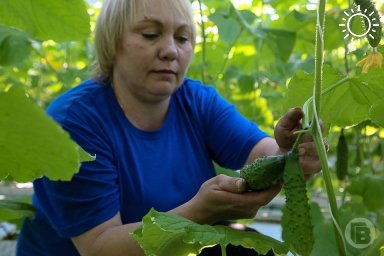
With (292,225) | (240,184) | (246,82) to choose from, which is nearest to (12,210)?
(240,184)

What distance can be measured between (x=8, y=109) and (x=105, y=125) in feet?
4.10

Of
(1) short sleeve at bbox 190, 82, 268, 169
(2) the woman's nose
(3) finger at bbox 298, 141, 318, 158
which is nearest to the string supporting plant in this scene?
(3) finger at bbox 298, 141, 318, 158

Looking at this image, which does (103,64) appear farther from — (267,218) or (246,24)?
(267,218)

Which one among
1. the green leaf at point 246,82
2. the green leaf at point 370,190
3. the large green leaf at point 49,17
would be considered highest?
the large green leaf at point 49,17

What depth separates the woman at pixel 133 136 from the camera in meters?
1.82

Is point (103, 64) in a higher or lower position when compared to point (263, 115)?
higher

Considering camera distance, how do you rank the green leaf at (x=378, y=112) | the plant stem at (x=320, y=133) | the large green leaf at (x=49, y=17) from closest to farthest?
the large green leaf at (x=49, y=17) → the plant stem at (x=320, y=133) → the green leaf at (x=378, y=112)

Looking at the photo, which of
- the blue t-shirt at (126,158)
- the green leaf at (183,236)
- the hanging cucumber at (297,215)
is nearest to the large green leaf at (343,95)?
the hanging cucumber at (297,215)

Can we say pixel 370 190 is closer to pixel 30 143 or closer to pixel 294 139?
pixel 294 139

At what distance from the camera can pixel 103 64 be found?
2.21 metres

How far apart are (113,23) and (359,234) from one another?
103 centimetres

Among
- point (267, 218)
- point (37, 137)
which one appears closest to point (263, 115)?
point (267, 218)

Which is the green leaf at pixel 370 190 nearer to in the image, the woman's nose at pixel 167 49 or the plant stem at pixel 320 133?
the woman's nose at pixel 167 49

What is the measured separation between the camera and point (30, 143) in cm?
78
